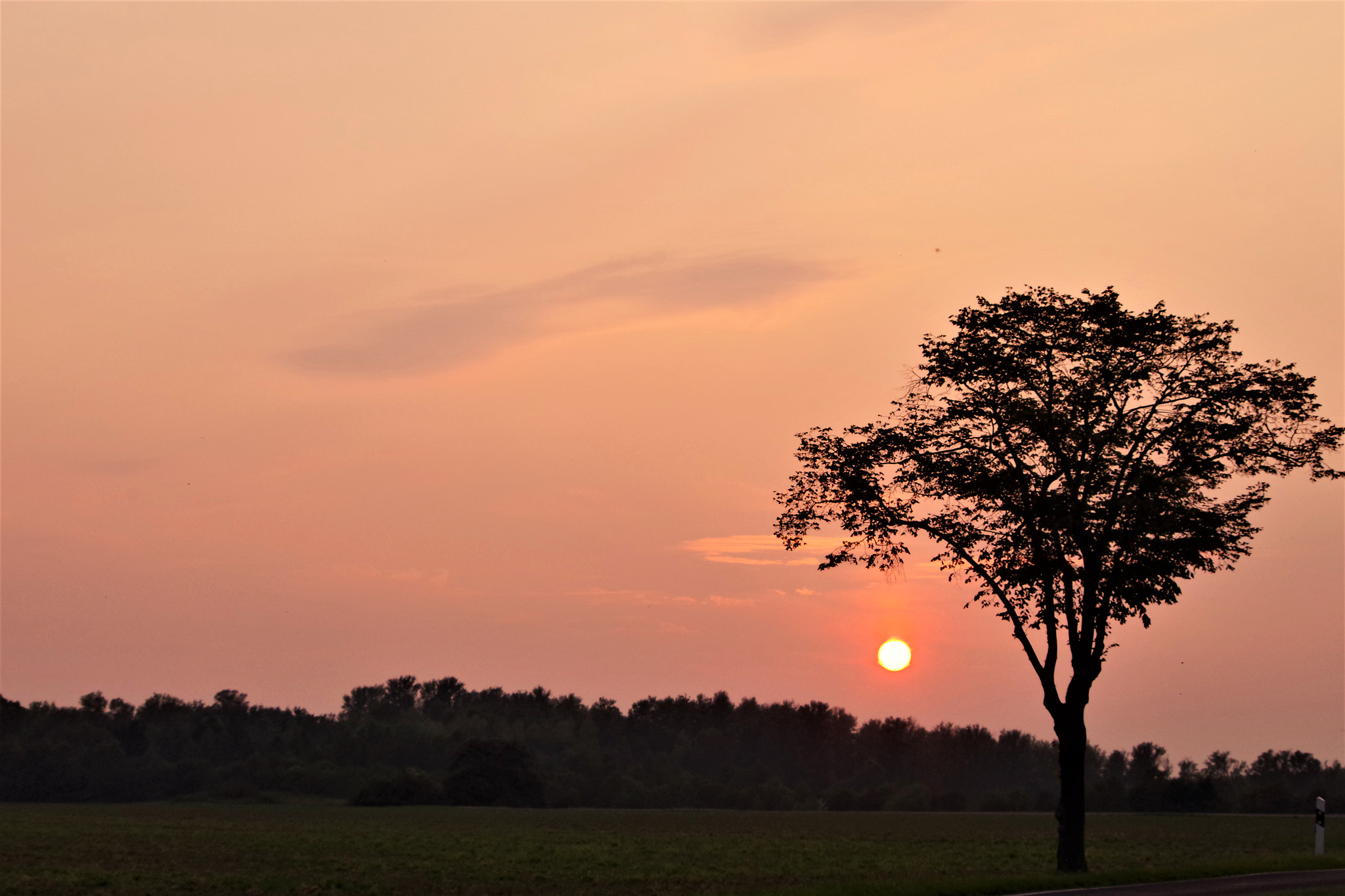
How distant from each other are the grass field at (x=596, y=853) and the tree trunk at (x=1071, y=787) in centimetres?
163

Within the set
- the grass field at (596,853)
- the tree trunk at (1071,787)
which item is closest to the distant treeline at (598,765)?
the grass field at (596,853)

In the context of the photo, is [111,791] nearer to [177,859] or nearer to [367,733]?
[367,733]

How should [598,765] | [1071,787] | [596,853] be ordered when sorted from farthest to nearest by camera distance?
1. [598,765]
2. [596,853]
3. [1071,787]

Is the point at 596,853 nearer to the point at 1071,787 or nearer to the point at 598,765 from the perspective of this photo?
the point at 1071,787

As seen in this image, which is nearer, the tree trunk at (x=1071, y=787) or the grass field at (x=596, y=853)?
the tree trunk at (x=1071, y=787)

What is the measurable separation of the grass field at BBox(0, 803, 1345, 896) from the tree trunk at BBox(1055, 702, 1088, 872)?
5.34 feet

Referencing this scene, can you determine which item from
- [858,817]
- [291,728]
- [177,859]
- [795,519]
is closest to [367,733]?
[291,728]

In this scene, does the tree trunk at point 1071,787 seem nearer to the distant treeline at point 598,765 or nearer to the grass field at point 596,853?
the grass field at point 596,853

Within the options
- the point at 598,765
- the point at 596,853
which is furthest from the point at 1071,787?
the point at 598,765

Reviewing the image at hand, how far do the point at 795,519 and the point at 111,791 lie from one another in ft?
457

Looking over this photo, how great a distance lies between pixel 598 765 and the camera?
534 ft

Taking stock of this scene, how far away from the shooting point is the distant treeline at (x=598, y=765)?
421 ft

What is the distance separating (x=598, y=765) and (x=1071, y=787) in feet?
446

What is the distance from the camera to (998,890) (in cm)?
2497
